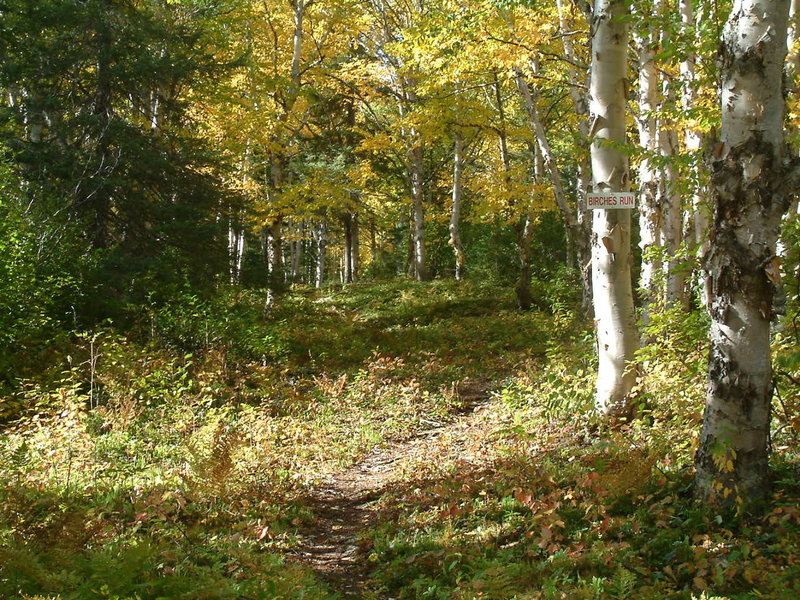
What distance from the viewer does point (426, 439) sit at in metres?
8.41

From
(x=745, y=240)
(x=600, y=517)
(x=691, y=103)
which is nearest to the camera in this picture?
(x=745, y=240)

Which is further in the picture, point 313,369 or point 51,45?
point 313,369

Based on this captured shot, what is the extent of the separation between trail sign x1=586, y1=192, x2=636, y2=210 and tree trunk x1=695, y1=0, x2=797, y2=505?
206 cm

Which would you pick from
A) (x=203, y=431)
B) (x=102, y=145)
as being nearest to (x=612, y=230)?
(x=203, y=431)

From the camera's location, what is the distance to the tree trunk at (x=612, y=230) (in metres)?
6.39

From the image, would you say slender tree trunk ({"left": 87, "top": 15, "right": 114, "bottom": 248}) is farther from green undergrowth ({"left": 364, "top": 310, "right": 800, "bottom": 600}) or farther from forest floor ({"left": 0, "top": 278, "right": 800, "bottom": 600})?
green undergrowth ({"left": 364, "top": 310, "right": 800, "bottom": 600})

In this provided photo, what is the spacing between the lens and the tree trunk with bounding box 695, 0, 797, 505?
4000 mm

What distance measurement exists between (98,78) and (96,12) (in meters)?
1.23

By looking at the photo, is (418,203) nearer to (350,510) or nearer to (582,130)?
(582,130)

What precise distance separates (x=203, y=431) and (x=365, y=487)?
216cm

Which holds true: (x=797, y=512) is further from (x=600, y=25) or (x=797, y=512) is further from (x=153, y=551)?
(x=600, y=25)

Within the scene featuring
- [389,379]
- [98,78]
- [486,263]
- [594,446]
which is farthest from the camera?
[486,263]

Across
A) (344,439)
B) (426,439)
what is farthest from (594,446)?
(344,439)

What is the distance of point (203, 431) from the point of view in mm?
7324
